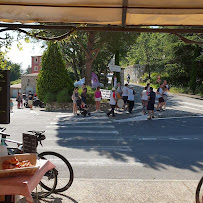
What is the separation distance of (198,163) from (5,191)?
550 cm

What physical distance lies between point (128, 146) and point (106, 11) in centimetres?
625

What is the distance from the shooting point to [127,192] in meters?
5.23

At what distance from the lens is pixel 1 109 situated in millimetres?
4703

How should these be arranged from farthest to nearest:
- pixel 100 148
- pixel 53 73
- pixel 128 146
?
pixel 53 73 < pixel 128 146 < pixel 100 148

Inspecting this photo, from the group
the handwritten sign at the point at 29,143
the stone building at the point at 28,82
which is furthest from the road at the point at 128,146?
the stone building at the point at 28,82

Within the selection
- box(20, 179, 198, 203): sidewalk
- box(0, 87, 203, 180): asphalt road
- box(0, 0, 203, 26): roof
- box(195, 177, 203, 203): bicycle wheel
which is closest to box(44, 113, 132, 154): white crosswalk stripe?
box(0, 87, 203, 180): asphalt road

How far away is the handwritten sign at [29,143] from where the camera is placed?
4709 millimetres

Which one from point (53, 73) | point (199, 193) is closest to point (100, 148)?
point (199, 193)

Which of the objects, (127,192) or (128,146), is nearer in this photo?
(127,192)

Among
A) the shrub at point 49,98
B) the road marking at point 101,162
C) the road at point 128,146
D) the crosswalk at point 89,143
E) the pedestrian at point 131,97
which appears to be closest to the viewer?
the road at point 128,146

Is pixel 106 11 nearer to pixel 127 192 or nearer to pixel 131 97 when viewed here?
pixel 127 192

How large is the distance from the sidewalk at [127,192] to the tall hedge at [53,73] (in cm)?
1837

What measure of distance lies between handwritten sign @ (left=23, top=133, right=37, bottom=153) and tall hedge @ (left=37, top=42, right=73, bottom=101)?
18949mm

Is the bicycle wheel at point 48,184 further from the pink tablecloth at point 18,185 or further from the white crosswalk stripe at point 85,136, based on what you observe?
the white crosswalk stripe at point 85,136
